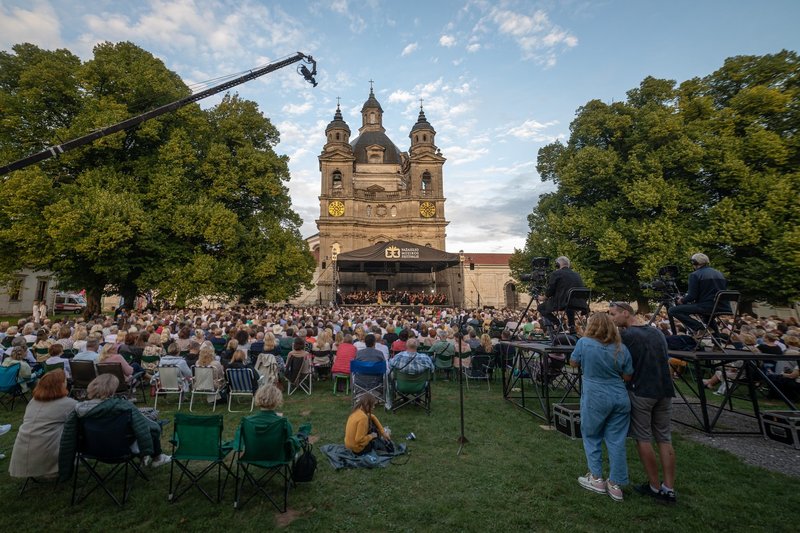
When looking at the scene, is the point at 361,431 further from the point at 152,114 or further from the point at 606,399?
the point at 152,114

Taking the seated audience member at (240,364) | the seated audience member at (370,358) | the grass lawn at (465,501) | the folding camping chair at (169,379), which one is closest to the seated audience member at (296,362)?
the seated audience member at (240,364)

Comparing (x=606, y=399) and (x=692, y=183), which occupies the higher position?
(x=692, y=183)

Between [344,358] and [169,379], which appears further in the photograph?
[344,358]

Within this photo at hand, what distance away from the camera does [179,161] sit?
1723 cm

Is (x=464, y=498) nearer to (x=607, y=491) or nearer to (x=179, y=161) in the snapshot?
(x=607, y=491)

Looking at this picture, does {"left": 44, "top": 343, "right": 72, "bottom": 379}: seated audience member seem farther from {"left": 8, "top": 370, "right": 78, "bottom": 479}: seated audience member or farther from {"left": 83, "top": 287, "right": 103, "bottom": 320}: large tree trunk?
{"left": 83, "top": 287, "right": 103, "bottom": 320}: large tree trunk

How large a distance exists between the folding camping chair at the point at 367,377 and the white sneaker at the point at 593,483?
328 cm

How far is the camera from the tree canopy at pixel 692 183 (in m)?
14.4

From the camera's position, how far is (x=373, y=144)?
4544 centimetres

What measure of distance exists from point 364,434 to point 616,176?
18.7 metres

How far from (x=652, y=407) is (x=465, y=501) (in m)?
2.07

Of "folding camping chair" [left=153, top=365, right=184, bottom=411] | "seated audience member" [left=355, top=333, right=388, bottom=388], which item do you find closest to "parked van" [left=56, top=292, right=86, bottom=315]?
"folding camping chair" [left=153, top=365, right=184, bottom=411]

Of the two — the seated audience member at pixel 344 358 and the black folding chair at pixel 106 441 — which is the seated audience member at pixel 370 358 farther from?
the black folding chair at pixel 106 441

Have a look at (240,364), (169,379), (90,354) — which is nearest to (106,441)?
(240,364)
